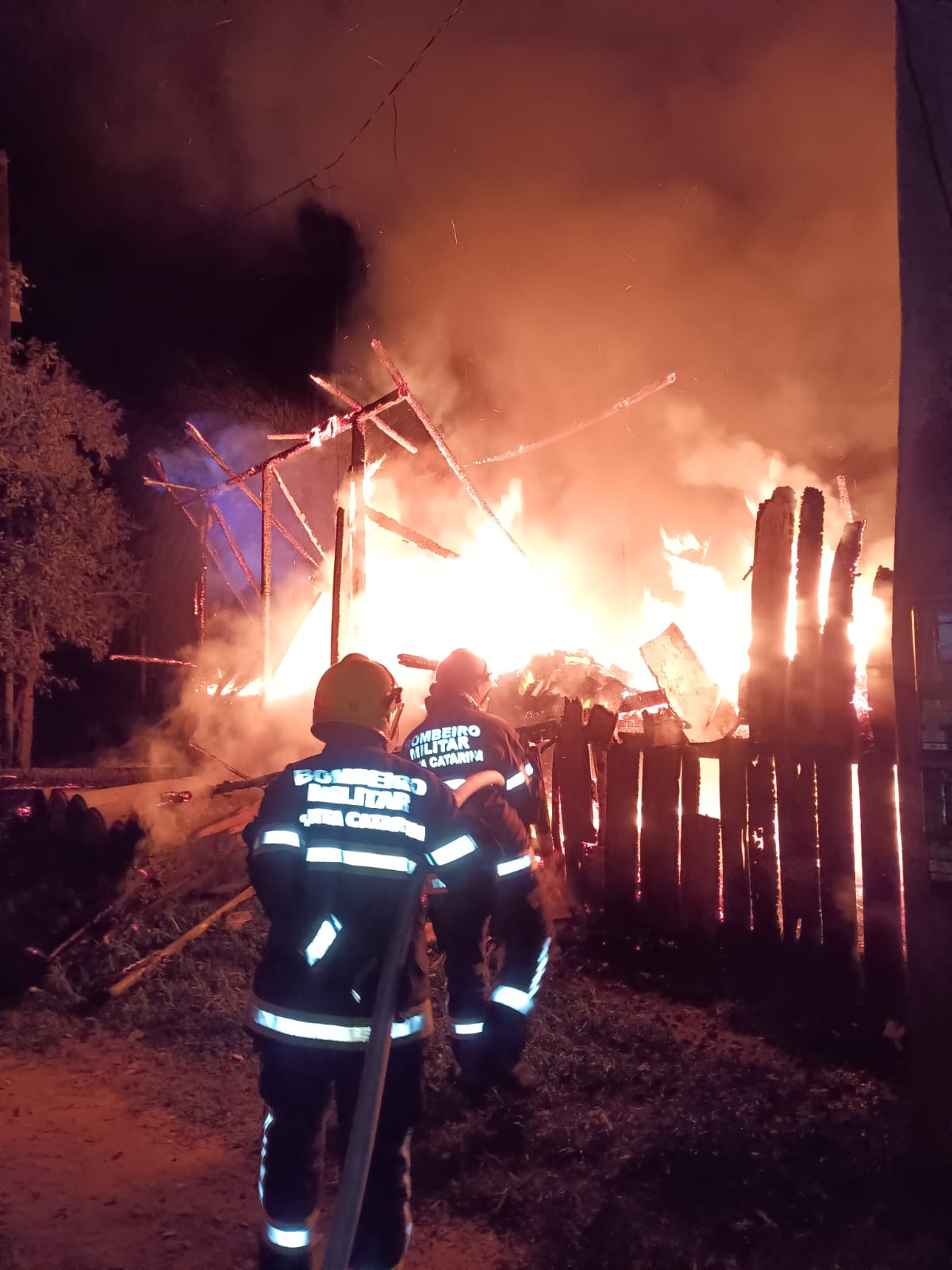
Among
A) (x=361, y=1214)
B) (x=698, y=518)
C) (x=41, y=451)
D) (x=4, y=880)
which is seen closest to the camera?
(x=361, y=1214)

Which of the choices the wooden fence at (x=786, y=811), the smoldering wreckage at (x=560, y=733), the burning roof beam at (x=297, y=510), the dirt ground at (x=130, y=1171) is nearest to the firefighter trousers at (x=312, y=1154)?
the dirt ground at (x=130, y=1171)

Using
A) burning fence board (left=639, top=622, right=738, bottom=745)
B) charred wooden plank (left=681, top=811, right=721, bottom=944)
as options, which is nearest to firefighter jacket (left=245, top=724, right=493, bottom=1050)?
charred wooden plank (left=681, top=811, right=721, bottom=944)

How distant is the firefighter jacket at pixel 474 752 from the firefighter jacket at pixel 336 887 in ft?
5.09

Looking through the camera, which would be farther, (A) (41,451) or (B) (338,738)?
(A) (41,451)

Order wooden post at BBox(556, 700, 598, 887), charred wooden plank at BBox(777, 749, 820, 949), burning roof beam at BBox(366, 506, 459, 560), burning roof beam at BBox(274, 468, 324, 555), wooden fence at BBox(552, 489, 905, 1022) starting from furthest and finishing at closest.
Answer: burning roof beam at BBox(274, 468, 324, 555) → burning roof beam at BBox(366, 506, 459, 560) → wooden post at BBox(556, 700, 598, 887) → charred wooden plank at BBox(777, 749, 820, 949) → wooden fence at BBox(552, 489, 905, 1022)

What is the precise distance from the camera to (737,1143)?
3.44 metres

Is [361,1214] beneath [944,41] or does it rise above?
beneath

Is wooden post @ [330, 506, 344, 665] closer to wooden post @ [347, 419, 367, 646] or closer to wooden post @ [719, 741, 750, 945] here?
wooden post @ [347, 419, 367, 646]

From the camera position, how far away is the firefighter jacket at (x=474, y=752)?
4480 millimetres

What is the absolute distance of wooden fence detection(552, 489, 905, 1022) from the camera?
183 inches

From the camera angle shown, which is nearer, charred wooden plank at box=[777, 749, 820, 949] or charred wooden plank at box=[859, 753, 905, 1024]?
charred wooden plank at box=[859, 753, 905, 1024]

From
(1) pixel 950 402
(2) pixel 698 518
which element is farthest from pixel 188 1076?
(2) pixel 698 518

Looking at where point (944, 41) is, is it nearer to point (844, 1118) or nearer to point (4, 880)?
point (844, 1118)

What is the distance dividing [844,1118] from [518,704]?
6.41 metres
